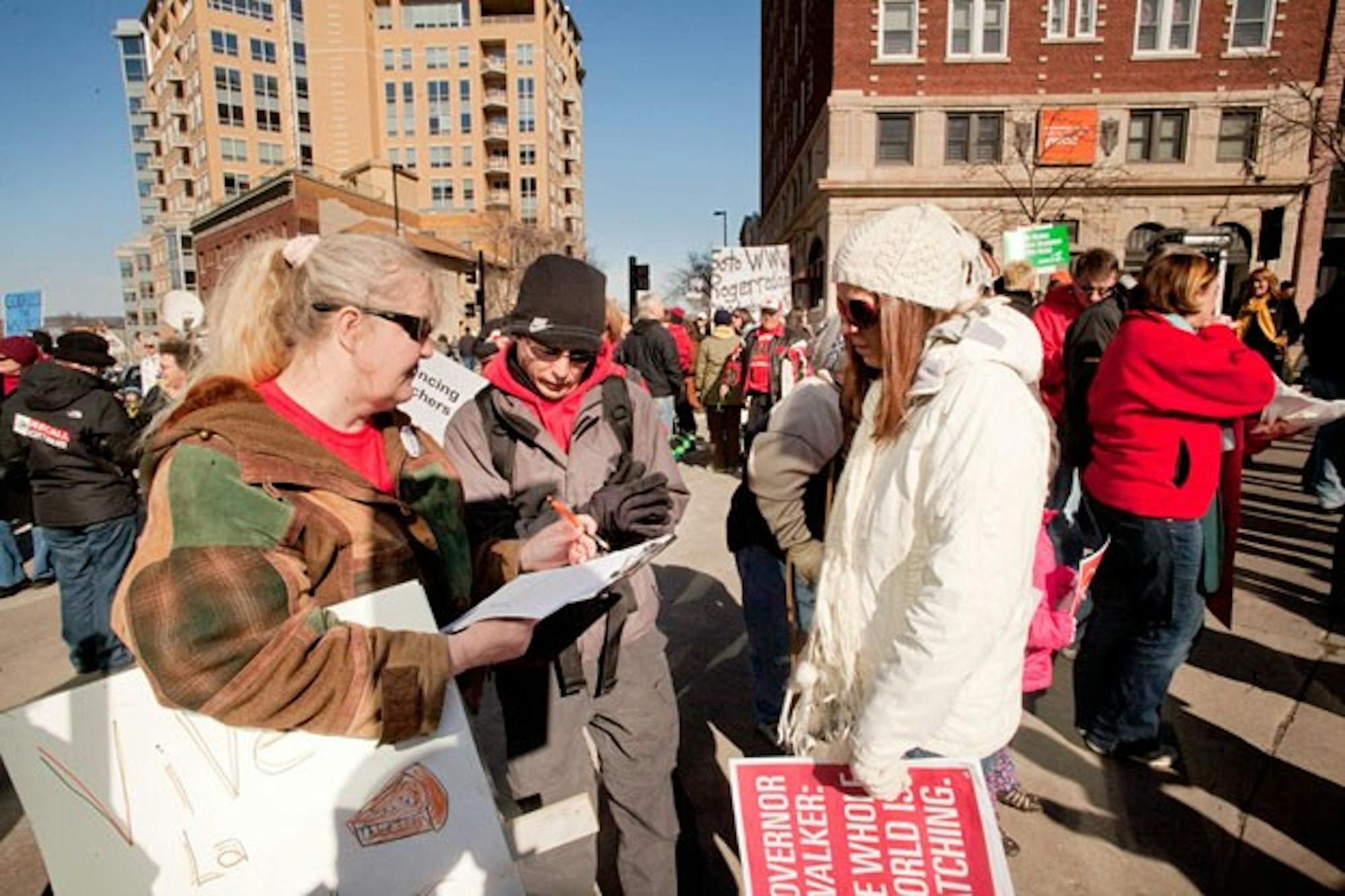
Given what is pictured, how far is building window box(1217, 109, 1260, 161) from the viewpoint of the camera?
24234 millimetres

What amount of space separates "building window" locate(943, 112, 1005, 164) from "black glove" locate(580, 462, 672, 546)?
2772 cm

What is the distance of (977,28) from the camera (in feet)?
Result: 81.7

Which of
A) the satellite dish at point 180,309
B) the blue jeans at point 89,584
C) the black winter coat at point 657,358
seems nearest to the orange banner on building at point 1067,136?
the black winter coat at point 657,358

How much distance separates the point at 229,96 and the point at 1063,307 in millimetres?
67163

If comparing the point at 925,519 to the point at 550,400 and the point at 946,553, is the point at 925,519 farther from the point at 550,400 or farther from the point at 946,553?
the point at 550,400

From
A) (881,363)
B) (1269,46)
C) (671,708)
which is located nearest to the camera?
(881,363)

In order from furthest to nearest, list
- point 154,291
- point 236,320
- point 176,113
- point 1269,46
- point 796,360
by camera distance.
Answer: point 154,291
point 176,113
point 1269,46
point 796,360
point 236,320

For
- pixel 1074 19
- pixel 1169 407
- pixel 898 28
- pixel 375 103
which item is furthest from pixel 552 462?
pixel 375 103

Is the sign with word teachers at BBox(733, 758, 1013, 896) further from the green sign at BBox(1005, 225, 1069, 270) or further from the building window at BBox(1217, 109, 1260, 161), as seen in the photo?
the building window at BBox(1217, 109, 1260, 161)

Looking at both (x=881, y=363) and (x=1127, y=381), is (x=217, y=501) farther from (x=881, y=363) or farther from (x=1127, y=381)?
(x=1127, y=381)

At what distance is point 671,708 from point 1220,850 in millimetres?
2201

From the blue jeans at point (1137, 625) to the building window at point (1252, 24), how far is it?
30.8m

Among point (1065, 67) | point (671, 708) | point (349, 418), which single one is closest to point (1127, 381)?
point (671, 708)

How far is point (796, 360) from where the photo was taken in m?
7.20
